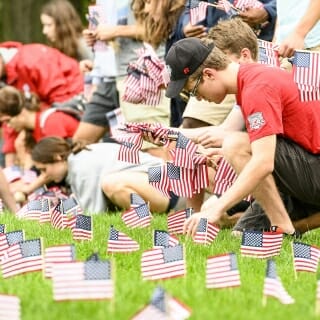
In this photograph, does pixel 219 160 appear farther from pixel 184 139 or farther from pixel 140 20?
pixel 140 20

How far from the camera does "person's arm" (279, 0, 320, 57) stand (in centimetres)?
731

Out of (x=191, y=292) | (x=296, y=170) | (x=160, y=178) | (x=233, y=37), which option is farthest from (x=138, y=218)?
(x=191, y=292)

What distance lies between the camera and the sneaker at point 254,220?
302 inches

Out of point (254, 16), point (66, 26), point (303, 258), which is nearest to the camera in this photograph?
point (303, 258)

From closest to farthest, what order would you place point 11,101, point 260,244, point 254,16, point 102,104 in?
point 260,244
point 254,16
point 102,104
point 11,101

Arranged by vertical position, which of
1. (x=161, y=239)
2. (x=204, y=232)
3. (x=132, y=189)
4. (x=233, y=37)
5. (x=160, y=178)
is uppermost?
(x=233, y=37)

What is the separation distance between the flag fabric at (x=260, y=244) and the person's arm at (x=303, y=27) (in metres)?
1.33

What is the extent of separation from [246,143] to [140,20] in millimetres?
2904

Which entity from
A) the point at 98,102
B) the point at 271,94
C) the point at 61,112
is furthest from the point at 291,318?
the point at 61,112

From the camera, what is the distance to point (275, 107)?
6820 millimetres

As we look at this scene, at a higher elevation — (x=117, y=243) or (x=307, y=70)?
(x=307, y=70)

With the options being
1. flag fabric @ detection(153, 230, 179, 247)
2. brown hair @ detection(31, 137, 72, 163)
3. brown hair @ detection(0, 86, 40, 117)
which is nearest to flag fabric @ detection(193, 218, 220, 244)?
flag fabric @ detection(153, 230, 179, 247)

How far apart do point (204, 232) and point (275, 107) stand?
2.71 feet

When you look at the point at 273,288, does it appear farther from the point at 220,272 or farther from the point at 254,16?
the point at 254,16
